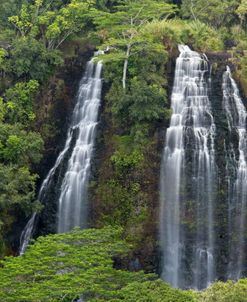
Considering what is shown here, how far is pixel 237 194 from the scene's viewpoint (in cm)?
2708

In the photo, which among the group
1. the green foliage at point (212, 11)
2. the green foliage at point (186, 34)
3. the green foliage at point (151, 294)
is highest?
the green foliage at point (212, 11)

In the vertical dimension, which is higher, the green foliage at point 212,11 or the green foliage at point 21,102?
the green foliage at point 212,11

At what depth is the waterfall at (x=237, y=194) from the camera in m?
26.3

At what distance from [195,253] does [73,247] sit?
333 inches

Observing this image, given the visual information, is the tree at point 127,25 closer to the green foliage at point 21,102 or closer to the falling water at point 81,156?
the falling water at point 81,156

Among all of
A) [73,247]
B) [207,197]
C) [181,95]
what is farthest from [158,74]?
[73,247]

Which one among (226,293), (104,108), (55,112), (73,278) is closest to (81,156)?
(104,108)

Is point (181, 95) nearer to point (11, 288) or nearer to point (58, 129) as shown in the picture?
point (58, 129)

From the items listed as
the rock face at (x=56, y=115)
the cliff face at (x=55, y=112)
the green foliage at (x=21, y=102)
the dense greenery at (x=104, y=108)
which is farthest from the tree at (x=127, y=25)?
the green foliage at (x=21, y=102)

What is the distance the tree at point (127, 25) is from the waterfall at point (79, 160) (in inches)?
82.4

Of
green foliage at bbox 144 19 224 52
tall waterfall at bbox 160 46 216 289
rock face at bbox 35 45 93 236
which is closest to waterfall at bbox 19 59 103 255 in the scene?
rock face at bbox 35 45 93 236

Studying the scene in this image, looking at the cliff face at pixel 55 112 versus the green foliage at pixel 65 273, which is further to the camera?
the cliff face at pixel 55 112

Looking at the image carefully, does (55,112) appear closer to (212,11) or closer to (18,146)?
(18,146)

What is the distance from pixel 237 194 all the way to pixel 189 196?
2.30 metres
